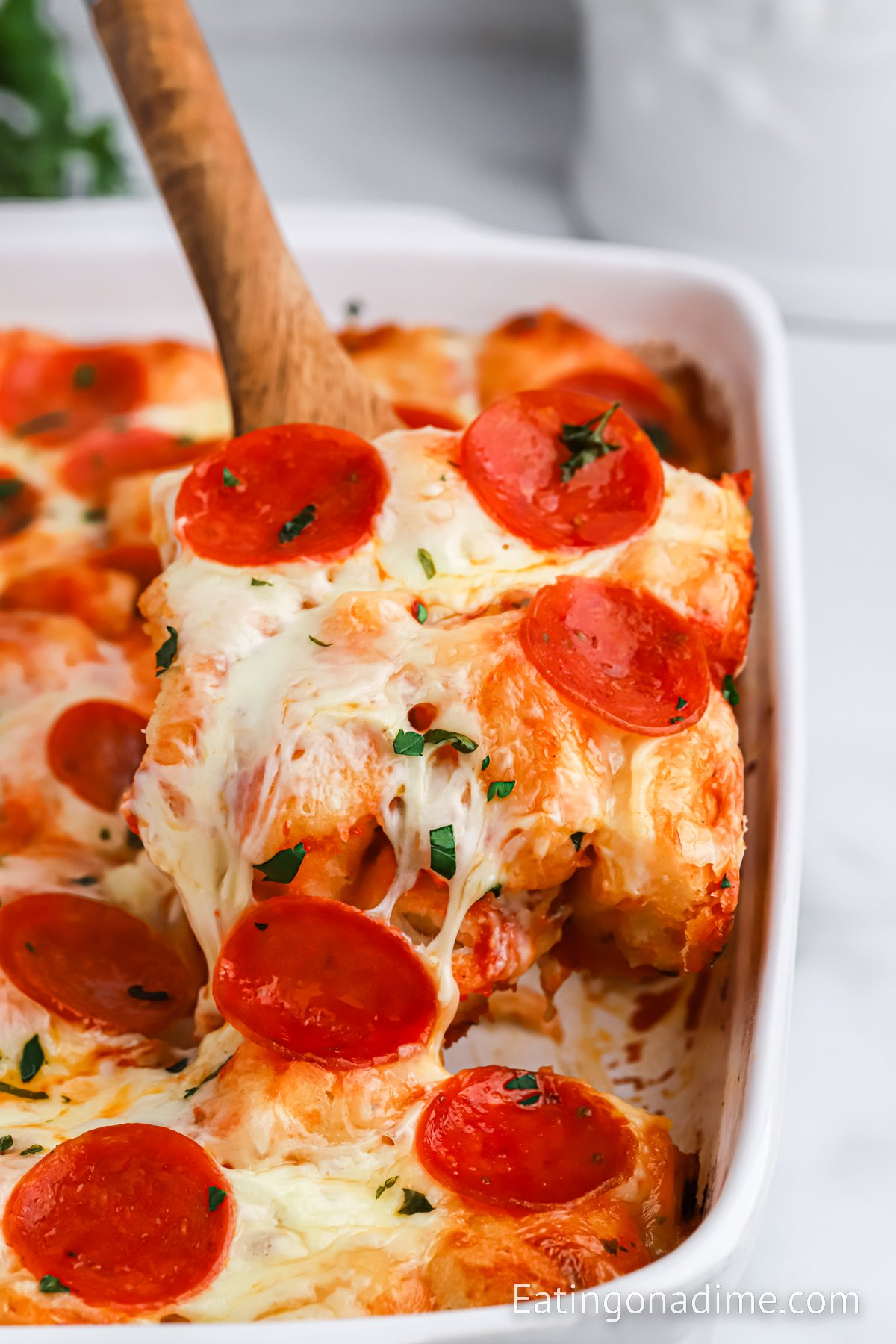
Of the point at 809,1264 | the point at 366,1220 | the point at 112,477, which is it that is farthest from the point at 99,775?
the point at 809,1264

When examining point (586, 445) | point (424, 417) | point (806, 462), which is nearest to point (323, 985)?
point (586, 445)

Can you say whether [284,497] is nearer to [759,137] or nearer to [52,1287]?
[52,1287]

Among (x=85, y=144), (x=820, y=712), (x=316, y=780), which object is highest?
(x=85, y=144)

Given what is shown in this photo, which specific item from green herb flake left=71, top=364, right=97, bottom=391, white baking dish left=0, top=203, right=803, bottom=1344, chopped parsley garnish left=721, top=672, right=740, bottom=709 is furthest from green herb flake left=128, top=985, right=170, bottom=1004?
green herb flake left=71, top=364, right=97, bottom=391

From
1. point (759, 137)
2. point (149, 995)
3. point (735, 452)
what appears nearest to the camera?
point (149, 995)

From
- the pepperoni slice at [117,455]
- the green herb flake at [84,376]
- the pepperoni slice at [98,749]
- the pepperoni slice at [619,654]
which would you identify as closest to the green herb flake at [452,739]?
the pepperoni slice at [619,654]

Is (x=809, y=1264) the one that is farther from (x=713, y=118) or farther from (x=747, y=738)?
(x=713, y=118)

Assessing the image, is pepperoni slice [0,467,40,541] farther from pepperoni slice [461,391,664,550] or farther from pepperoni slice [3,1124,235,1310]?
pepperoni slice [3,1124,235,1310]

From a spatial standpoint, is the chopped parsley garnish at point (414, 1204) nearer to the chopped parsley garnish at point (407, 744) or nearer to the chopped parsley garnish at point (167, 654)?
the chopped parsley garnish at point (407, 744)
